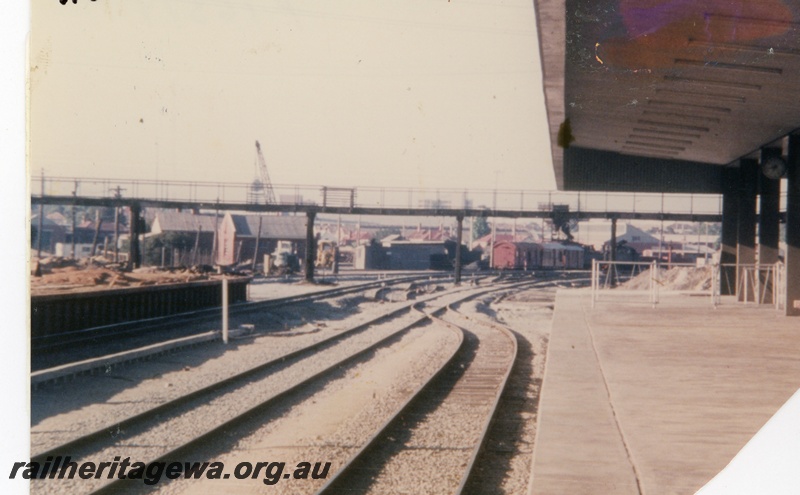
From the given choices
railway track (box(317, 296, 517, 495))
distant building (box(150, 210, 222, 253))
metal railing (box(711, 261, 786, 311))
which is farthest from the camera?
distant building (box(150, 210, 222, 253))

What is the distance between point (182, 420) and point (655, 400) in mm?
5352

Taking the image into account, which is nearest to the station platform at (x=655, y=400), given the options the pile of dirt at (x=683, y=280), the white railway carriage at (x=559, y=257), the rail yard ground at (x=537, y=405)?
the rail yard ground at (x=537, y=405)

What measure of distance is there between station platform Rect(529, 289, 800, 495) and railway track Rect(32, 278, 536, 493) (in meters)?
3.44

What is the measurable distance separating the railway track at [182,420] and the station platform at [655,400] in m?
3.44

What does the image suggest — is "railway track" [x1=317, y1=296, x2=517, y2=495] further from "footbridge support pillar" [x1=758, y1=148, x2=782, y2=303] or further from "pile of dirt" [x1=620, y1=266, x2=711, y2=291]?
"pile of dirt" [x1=620, y1=266, x2=711, y2=291]

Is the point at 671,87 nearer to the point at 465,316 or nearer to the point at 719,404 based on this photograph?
the point at 719,404

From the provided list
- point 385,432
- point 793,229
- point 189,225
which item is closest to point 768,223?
point 793,229

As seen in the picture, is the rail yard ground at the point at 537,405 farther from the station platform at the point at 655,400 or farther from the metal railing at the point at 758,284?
the metal railing at the point at 758,284

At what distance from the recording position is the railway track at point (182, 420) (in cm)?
699

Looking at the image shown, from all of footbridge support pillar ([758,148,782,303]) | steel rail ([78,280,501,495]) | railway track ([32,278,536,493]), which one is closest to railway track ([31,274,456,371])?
railway track ([32,278,536,493])

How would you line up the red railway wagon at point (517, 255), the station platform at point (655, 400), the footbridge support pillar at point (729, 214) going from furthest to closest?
1. the red railway wagon at point (517, 255)
2. the footbridge support pillar at point (729, 214)
3. the station platform at point (655, 400)

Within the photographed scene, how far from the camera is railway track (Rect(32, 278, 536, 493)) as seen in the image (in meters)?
6.99

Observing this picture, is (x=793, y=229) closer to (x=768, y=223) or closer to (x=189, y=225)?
(x=768, y=223)

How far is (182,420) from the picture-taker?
8516 mm
